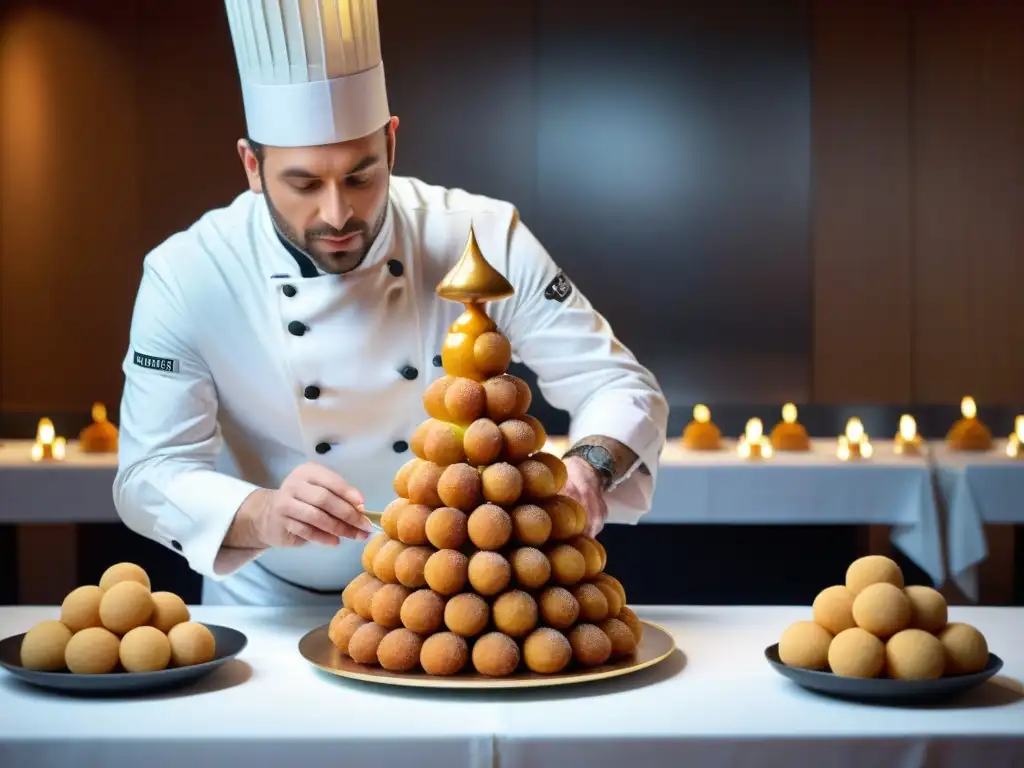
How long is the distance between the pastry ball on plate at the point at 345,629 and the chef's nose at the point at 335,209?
0.57m

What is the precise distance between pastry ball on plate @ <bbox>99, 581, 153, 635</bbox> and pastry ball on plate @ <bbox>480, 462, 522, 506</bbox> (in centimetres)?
42

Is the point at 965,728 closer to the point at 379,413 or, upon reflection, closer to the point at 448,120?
the point at 379,413

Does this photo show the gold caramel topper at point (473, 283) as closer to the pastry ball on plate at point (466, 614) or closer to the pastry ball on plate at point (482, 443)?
the pastry ball on plate at point (482, 443)

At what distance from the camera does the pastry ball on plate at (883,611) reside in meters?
1.40

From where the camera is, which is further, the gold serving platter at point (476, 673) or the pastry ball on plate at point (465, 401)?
the pastry ball on plate at point (465, 401)

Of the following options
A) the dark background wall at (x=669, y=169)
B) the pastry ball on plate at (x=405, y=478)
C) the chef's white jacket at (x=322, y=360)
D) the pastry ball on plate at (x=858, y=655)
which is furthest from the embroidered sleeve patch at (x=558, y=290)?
the dark background wall at (x=669, y=169)

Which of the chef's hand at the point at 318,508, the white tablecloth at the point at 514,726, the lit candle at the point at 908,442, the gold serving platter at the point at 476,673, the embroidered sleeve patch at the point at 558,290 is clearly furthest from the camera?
the lit candle at the point at 908,442

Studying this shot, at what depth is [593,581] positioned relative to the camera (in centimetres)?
153

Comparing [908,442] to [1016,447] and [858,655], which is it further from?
[858,655]

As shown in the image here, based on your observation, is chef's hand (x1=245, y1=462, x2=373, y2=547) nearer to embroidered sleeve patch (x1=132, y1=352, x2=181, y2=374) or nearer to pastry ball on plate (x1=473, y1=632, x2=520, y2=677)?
pastry ball on plate (x1=473, y1=632, x2=520, y2=677)

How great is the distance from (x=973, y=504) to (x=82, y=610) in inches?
120

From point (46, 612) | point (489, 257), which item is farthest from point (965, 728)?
point (46, 612)

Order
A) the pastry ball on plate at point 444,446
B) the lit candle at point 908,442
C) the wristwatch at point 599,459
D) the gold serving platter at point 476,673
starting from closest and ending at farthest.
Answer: the gold serving platter at point 476,673 → the pastry ball on plate at point 444,446 → the wristwatch at point 599,459 → the lit candle at point 908,442

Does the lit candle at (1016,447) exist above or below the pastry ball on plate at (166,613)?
above
